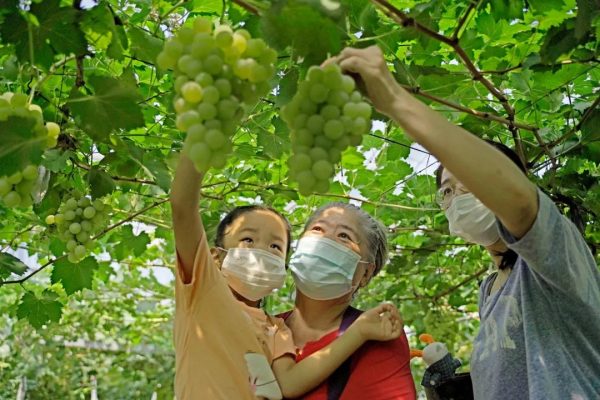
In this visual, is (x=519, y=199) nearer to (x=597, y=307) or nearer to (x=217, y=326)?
(x=597, y=307)

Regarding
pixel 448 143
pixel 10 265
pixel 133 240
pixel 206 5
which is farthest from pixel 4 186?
pixel 133 240

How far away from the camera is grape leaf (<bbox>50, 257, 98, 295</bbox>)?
3.12m

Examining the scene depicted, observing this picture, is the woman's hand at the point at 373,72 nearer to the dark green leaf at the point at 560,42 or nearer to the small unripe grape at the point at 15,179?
the dark green leaf at the point at 560,42

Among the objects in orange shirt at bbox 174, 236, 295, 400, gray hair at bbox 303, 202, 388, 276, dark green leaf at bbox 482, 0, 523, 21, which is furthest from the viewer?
gray hair at bbox 303, 202, 388, 276

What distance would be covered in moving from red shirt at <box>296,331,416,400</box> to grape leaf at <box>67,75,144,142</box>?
1.10 m

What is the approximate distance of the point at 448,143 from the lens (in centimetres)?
146

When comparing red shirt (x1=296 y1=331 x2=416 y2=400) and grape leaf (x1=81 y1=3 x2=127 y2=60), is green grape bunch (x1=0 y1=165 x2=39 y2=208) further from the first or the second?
red shirt (x1=296 y1=331 x2=416 y2=400)

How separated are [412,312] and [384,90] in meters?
4.95

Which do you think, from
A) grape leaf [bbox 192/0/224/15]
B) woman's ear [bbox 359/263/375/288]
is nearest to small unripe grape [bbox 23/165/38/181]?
grape leaf [bbox 192/0/224/15]

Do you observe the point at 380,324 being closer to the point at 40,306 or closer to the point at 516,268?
the point at 516,268

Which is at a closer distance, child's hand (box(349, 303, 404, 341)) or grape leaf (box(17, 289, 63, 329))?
child's hand (box(349, 303, 404, 341))

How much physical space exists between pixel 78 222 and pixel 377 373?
1.16 meters

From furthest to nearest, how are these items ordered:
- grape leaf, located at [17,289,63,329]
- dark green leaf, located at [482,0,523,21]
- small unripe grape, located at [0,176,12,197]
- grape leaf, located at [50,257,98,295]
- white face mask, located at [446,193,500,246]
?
grape leaf, located at [17,289,63,329], grape leaf, located at [50,257,98,295], white face mask, located at [446,193,500,246], dark green leaf, located at [482,0,523,21], small unripe grape, located at [0,176,12,197]

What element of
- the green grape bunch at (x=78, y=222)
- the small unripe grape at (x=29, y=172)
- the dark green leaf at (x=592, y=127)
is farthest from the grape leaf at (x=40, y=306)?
the dark green leaf at (x=592, y=127)
